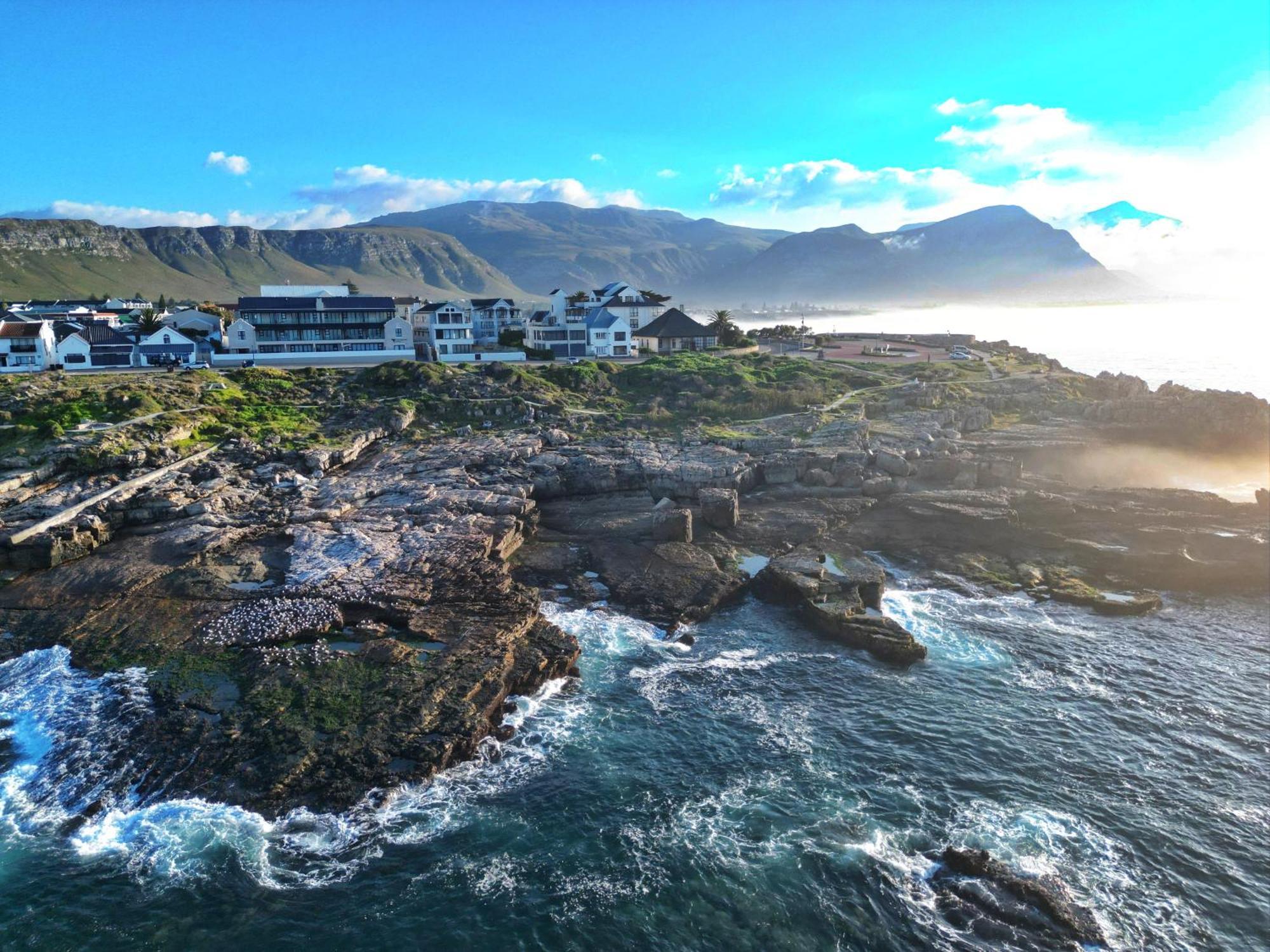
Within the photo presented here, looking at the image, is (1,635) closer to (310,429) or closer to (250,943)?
(250,943)

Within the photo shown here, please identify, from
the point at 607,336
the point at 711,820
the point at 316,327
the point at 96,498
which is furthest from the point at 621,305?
the point at 711,820

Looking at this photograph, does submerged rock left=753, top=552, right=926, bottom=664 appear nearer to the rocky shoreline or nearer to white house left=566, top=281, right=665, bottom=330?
the rocky shoreline

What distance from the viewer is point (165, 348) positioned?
78.4 m

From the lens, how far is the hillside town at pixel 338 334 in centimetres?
7675

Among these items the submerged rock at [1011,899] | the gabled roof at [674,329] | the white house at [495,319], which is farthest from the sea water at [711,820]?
the white house at [495,319]

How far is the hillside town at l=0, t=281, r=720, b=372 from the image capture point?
252 feet

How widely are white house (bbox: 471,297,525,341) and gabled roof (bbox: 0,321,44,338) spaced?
48.1 metres

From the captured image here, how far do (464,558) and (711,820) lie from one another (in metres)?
18.3

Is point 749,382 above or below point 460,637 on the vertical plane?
above

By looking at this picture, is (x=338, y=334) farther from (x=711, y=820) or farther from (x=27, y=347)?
(x=711, y=820)

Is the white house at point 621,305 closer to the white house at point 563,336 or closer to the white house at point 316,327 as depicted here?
the white house at point 563,336

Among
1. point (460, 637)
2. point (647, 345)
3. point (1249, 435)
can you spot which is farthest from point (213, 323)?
point (1249, 435)

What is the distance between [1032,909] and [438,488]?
3489 centimetres

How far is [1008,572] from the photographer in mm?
36625
